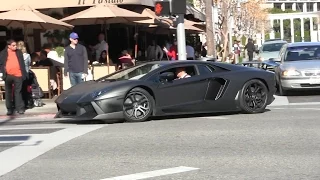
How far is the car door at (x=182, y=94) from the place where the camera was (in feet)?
40.7

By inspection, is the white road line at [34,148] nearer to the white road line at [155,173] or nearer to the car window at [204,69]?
the white road line at [155,173]

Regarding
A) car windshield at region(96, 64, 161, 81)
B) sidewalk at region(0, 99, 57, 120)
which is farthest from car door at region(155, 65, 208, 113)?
sidewalk at region(0, 99, 57, 120)

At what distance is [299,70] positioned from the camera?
16.9 meters

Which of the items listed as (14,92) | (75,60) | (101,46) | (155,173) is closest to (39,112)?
(14,92)

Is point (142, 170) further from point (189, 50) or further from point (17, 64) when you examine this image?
point (189, 50)

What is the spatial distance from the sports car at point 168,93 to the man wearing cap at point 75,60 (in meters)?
2.36

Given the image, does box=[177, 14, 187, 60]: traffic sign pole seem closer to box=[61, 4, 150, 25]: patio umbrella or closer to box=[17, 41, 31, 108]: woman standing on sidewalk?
box=[61, 4, 150, 25]: patio umbrella

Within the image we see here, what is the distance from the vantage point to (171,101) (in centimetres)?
1246

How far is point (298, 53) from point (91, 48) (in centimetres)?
681

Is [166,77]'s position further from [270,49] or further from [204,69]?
[270,49]

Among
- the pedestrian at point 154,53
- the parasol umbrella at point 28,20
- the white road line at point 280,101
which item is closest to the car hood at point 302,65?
the white road line at point 280,101

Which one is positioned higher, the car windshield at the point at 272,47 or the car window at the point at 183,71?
the car window at the point at 183,71

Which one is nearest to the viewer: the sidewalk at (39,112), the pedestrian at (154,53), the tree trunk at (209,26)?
the sidewalk at (39,112)

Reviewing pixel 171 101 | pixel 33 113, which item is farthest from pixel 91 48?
pixel 171 101
